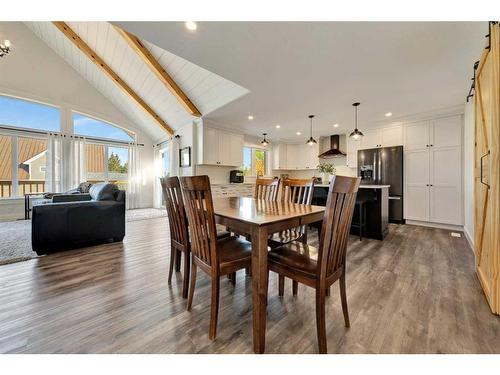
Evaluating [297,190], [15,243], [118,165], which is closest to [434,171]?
[297,190]

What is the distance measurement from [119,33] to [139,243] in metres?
3.73

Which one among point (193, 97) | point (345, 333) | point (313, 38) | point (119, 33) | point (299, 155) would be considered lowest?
point (345, 333)

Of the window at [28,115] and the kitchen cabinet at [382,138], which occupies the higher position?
the window at [28,115]

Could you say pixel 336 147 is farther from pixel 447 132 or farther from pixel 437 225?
pixel 437 225

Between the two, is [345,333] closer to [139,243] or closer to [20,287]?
[20,287]

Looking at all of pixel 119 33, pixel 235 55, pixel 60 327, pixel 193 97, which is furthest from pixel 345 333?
pixel 119 33

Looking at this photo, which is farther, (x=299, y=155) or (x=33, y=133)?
(x=299, y=155)

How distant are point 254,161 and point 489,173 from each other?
221 inches

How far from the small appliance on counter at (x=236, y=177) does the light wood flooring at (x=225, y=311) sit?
362 centimetres

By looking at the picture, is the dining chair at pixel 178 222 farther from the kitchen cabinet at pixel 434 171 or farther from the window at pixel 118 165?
the window at pixel 118 165

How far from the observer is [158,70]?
4.07 metres

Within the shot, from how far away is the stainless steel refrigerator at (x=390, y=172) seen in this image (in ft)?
15.0

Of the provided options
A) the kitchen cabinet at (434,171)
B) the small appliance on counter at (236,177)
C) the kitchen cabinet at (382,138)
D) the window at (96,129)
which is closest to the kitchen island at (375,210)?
the kitchen cabinet at (434,171)
